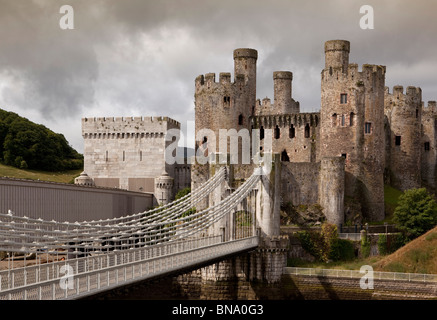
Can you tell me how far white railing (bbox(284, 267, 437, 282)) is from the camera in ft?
107

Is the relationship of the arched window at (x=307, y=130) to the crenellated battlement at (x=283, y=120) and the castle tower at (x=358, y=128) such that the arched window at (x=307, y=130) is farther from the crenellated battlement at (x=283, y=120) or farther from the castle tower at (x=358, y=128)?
the castle tower at (x=358, y=128)

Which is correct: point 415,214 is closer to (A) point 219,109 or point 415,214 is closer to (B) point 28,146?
(A) point 219,109

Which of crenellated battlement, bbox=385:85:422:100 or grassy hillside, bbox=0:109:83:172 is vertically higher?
crenellated battlement, bbox=385:85:422:100

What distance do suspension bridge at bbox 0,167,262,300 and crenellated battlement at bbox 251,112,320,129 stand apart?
34.0ft

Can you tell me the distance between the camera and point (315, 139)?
4794 cm

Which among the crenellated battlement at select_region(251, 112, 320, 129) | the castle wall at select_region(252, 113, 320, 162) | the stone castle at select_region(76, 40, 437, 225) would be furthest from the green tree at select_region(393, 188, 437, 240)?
the crenellated battlement at select_region(251, 112, 320, 129)

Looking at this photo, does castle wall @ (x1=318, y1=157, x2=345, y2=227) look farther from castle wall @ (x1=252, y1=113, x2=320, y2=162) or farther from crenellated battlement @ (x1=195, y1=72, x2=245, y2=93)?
crenellated battlement @ (x1=195, y1=72, x2=245, y2=93)

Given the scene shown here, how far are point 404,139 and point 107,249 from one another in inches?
1258

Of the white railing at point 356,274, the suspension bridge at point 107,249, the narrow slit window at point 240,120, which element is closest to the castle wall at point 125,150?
the narrow slit window at point 240,120

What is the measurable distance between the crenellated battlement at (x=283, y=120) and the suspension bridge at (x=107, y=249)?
10.4 metres

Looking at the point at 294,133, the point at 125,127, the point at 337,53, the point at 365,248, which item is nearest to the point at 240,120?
the point at 294,133

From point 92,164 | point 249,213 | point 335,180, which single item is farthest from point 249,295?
point 92,164

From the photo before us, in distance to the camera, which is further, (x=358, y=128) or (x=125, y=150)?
(x=125, y=150)

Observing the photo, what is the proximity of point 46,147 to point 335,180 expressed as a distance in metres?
36.2
